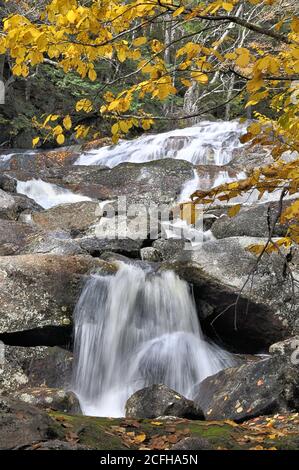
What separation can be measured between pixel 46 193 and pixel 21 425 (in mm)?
11692

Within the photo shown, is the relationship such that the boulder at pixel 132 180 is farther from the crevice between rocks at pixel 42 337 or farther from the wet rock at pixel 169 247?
the crevice between rocks at pixel 42 337

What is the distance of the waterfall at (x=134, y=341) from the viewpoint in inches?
252

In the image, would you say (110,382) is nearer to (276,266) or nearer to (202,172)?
(276,266)

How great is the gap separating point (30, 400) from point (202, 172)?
33.5 ft

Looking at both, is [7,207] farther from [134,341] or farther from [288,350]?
[288,350]

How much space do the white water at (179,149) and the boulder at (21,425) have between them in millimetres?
13473

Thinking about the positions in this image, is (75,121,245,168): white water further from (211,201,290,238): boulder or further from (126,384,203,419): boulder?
(126,384,203,419): boulder

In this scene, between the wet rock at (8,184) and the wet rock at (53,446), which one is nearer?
the wet rock at (53,446)

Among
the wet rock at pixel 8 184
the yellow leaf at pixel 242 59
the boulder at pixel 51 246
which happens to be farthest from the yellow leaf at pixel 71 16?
the wet rock at pixel 8 184

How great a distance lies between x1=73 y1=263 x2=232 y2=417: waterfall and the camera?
21.0 feet

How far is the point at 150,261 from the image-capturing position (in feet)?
29.2

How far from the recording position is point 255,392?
496cm

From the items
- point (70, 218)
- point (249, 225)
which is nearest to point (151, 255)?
point (249, 225)

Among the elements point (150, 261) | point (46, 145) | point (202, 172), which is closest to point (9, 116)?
point (46, 145)
